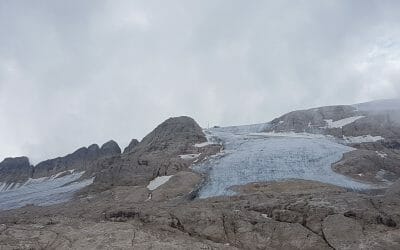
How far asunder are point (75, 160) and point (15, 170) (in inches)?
954

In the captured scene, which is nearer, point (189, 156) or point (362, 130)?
point (189, 156)

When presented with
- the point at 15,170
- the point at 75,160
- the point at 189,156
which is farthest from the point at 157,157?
the point at 15,170

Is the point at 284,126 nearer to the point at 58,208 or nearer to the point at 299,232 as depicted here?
the point at 58,208

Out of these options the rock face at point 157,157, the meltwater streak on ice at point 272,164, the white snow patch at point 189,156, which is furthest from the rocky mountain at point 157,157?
the meltwater streak on ice at point 272,164

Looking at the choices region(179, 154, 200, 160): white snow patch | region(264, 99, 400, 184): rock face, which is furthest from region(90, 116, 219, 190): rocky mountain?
region(264, 99, 400, 184): rock face

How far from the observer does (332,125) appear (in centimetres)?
11275

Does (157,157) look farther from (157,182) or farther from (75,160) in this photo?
(75,160)

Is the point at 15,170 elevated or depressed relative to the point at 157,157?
elevated

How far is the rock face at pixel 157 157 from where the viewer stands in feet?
257

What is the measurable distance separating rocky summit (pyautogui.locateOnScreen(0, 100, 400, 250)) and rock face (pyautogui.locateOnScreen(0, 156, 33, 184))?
5952 centimetres

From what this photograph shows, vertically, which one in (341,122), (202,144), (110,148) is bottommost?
(341,122)

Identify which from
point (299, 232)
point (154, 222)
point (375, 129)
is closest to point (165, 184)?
point (154, 222)

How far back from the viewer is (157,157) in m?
89.3

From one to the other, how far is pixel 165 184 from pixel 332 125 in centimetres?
5615
